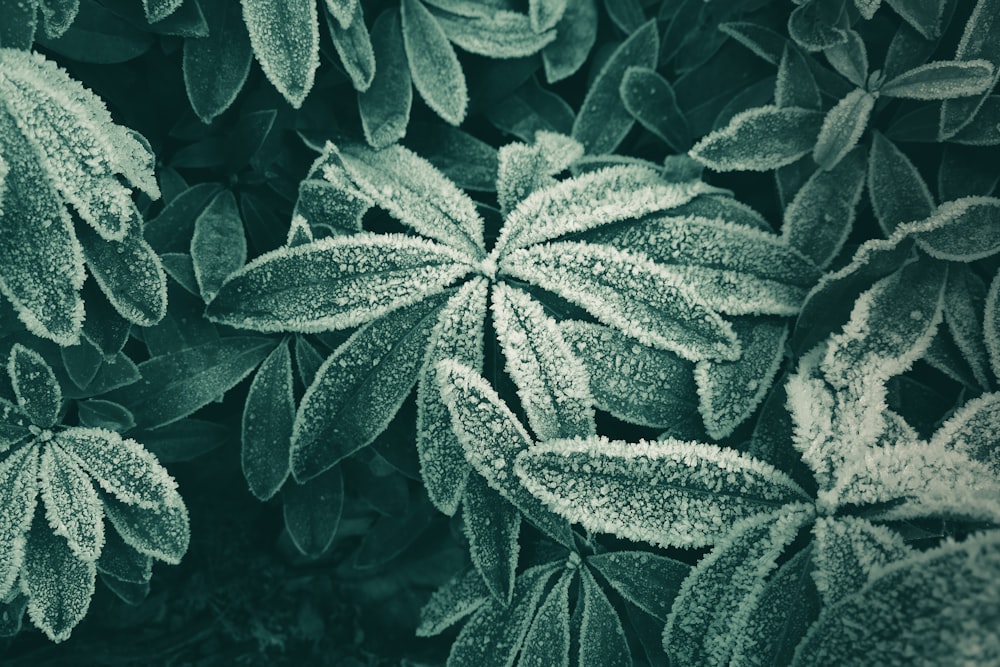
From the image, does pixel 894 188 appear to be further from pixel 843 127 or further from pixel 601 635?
pixel 601 635

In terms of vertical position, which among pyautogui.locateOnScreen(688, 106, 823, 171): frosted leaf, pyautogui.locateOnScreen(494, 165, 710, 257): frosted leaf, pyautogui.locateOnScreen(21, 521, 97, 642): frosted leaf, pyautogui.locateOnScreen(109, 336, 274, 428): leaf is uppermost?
pyautogui.locateOnScreen(688, 106, 823, 171): frosted leaf

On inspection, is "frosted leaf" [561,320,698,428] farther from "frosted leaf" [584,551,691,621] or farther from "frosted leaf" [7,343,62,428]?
"frosted leaf" [7,343,62,428]

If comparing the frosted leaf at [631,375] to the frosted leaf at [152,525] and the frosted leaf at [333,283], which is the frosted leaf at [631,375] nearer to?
the frosted leaf at [333,283]

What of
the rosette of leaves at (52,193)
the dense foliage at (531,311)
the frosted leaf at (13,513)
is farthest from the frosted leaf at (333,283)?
the frosted leaf at (13,513)

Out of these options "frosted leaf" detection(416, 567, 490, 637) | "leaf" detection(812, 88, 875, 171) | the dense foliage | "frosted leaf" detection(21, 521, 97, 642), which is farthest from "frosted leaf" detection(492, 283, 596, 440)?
"frosted leaf" detection(21, 521, 97, 642)

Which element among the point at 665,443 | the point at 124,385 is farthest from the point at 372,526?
the point at 665,443

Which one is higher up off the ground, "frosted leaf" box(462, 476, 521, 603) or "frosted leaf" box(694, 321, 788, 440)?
"frosted leaf" box(694, 321, 788, 440)

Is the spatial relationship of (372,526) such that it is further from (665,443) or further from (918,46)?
(918,46)
